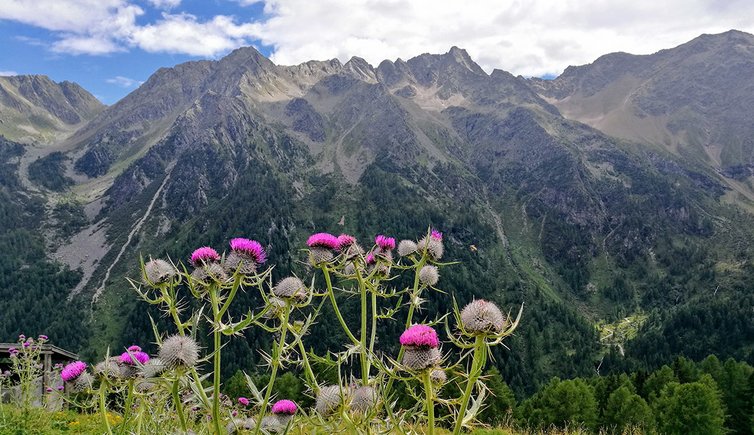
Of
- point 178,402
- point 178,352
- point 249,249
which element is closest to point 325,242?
point 249,249

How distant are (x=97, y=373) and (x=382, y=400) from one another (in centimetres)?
399

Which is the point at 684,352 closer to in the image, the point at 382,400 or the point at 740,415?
the point at 740,415

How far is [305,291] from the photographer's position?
692 centimetres

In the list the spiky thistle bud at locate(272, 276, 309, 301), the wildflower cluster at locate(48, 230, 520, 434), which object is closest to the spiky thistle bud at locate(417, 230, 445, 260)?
the wildflower cluster at locate(48, 230, 520, 434)

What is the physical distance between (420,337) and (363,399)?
4.37 feet

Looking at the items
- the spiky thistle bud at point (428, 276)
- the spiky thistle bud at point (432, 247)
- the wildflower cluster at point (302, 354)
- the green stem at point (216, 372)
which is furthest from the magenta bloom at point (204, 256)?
the spiky thistle bud at point (428, 276)

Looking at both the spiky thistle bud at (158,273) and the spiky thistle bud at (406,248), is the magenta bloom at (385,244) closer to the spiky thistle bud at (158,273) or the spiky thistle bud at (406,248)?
the spiky thistle bud at (406,248)

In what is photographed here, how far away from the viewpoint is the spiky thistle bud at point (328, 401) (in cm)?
594

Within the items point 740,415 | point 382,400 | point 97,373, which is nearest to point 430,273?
point 382,400

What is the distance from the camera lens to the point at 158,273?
653 cm

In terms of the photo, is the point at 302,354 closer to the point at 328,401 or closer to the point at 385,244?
the point at 328,401

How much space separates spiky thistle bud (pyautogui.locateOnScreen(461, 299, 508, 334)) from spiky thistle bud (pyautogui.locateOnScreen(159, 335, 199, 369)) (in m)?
3.25

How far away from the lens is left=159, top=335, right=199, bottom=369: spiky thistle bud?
18.7 feet

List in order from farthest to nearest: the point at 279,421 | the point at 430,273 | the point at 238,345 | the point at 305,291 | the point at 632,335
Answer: the point at 632,335
the point at 238,345
the point at 430,273
the point at 279,421
the point at 305,291
